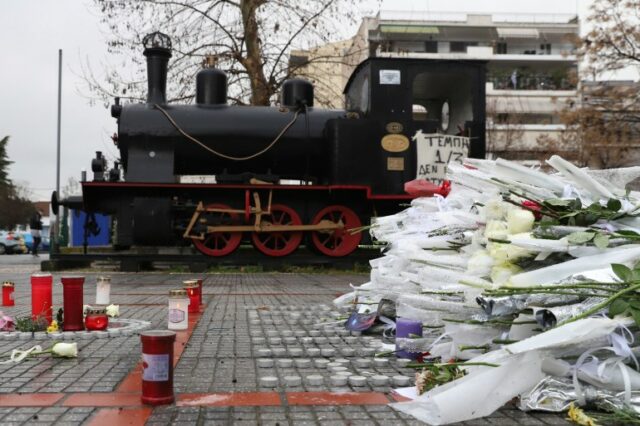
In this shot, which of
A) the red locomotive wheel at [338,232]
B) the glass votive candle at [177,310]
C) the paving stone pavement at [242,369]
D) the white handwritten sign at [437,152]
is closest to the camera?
the paving stone pavement at [242,369]

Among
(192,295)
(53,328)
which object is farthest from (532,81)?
(53,328)

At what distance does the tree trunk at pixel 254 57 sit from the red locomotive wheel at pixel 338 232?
5614 millimetres

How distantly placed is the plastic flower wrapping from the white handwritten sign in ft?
20.8

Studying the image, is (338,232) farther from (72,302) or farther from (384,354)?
(384,354)

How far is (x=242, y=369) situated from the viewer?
350 cm

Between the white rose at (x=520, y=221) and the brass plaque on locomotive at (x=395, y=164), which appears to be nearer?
the white rose at (x=520, y=221)

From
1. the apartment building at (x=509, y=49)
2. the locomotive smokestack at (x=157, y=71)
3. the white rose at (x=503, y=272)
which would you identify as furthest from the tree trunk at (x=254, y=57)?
the apartment building at (x=509, y=49)

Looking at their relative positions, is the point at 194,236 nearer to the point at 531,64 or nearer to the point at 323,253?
the point at 323,253

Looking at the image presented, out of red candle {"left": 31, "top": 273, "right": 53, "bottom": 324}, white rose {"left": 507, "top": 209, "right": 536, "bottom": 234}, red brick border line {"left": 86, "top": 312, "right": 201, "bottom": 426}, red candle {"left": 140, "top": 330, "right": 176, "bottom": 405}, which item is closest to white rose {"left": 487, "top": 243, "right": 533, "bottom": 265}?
white rose {"left": 507, "top": 209, "right": 536, "bottom": 234}

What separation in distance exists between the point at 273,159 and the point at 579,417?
9.60 meters

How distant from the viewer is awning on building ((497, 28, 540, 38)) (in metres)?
53.1

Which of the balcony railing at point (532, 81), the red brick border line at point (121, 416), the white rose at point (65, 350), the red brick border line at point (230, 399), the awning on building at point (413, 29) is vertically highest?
the awning on building at point (413, 29)

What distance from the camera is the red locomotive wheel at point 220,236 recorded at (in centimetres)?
1139

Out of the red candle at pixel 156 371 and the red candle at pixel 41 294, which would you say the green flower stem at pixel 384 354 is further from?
the red candle at pixel 41 294
